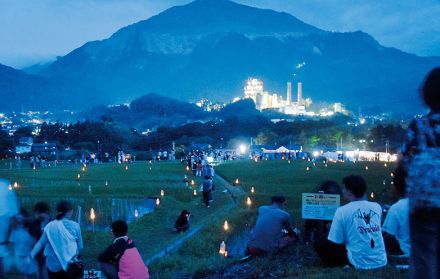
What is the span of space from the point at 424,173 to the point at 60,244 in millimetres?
6277

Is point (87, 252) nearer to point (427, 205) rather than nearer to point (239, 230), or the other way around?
point (239, 230)

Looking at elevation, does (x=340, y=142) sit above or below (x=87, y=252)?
above

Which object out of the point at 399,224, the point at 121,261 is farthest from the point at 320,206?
the point at 121,261

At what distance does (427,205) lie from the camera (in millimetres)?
3715

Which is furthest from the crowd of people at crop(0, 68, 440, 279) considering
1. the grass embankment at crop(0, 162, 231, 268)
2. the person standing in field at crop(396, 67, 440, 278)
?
the grass embankment at crop(0, 162, 231, 268)

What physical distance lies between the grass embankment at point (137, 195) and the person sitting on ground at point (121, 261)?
621 cm

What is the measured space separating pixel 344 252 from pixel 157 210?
53.5 ft

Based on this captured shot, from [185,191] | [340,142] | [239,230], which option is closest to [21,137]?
[340,142]

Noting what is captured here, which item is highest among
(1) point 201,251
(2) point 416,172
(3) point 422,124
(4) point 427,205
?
(3) point 422,124

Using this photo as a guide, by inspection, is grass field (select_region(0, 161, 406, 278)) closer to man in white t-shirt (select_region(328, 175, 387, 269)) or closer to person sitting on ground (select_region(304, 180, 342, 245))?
man in white t-shirt (select_region(328, 175, 387, 269))

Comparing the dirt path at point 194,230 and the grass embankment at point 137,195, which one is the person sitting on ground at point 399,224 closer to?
the dirt path at point 194,230

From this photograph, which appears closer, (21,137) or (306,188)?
(306,188)

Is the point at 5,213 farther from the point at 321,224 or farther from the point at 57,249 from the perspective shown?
the point at 321,224

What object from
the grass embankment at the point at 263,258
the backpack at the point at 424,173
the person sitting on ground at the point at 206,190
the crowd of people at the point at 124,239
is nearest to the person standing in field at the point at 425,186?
the backpack at the point at 424,173
